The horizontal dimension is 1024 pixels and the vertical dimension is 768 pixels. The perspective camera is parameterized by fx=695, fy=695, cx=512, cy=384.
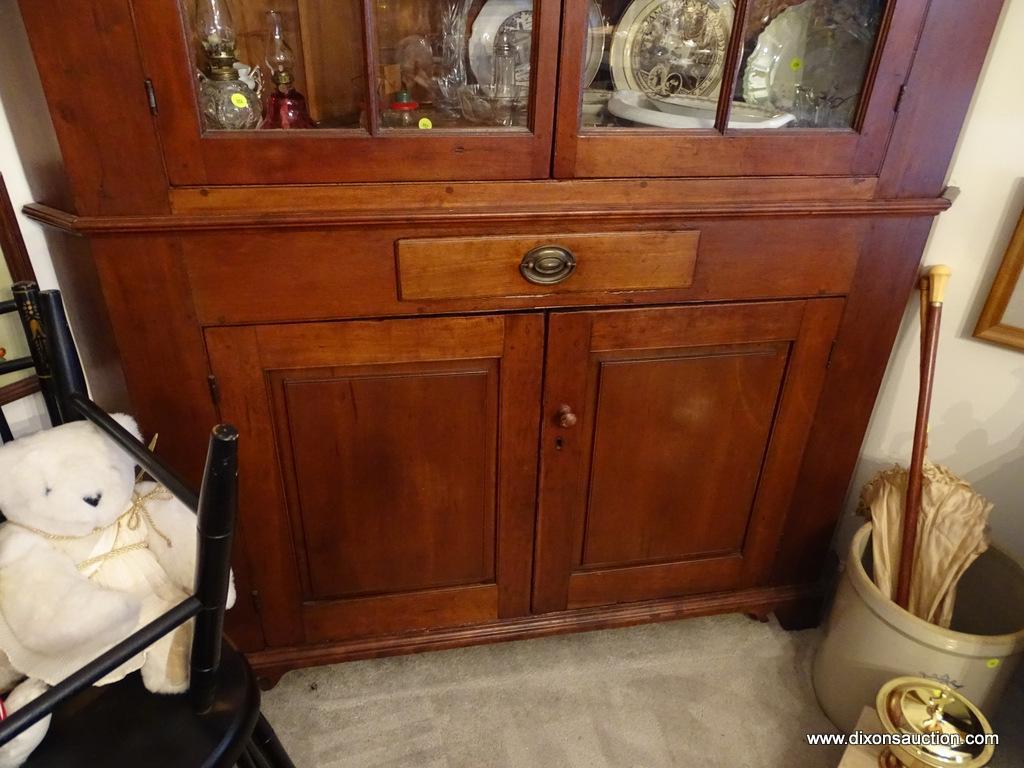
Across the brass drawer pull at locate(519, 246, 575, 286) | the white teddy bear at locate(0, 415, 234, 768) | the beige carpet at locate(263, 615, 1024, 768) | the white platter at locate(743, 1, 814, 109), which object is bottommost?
the beige carpet at locate(263, 615, 1024, 768)

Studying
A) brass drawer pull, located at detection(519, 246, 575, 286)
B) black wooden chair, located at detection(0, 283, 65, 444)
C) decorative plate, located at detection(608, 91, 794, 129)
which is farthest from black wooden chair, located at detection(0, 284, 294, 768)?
decorative plate, located at detection(608, 91, 794, 129)

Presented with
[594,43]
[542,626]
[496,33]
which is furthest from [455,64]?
[542,626]

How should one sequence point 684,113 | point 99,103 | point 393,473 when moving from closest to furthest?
point 99,103 < point 684,113 < point 393,473

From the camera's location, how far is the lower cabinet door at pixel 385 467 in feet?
3.37

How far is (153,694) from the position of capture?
2.75 ft

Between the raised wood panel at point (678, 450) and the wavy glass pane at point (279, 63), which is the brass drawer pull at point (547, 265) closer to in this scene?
the raised wood panel at point (678, 450)

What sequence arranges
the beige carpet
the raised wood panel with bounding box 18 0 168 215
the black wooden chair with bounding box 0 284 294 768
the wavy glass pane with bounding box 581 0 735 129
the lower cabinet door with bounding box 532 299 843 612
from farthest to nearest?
1. the beige carpet
2. the lower cabinet door with bounding box 532 299 843 612
3. the wavy glass pane with bounding box 581 0 735 129
4. the raised wood panel with bounding box 18 0 168 215
5. the black wooden chair with bounding box 0 284 294 768

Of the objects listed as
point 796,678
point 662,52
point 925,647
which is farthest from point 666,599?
point 662,52

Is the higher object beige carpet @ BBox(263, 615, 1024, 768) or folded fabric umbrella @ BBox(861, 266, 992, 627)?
folded fabric umbrella @ BBox(861, 266, 992, 627)

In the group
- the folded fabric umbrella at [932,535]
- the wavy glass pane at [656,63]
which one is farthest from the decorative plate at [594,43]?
the folded fabric umbrella at [932,535]

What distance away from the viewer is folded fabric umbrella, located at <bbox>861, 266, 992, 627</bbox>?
1171 mm

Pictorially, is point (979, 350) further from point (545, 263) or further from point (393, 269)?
point (393, 269)

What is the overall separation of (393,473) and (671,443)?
485 millimetres

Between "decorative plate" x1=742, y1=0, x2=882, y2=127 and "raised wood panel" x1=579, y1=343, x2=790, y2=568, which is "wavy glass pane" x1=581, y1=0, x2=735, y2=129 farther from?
"raised wood panel" x1=579, y1=343, x2=790, y2=568
